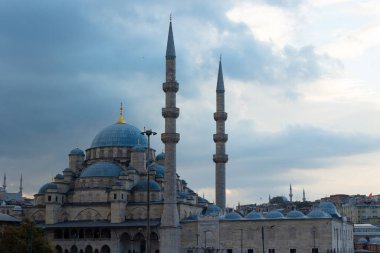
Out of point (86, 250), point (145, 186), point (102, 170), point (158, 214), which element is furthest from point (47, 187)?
point (158, 214)

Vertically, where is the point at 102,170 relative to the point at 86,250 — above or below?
above

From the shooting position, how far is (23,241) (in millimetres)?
35281

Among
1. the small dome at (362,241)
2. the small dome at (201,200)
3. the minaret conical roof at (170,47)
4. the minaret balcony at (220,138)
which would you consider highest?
the minaret conical roof at (170,47)

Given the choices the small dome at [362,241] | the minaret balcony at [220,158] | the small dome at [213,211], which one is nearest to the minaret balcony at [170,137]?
the small dome at [213,211]

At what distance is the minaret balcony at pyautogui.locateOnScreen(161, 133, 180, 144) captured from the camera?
145ft

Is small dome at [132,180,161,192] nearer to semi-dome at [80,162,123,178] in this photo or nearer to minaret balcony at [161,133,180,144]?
semi-dome at [80,162,123,178]

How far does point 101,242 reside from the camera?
152ft

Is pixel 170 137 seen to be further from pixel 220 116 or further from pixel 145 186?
pixel 220 116

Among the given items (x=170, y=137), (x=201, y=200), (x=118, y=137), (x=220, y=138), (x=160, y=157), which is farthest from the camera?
(x=201, y=200)

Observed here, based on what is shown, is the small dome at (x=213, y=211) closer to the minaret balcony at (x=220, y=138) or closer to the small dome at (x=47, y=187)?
the minaret balcony at (x=220, y=138)

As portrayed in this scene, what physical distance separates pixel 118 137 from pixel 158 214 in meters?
10.2

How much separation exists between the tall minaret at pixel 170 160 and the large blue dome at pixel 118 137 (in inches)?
343

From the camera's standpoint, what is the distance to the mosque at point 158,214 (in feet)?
141

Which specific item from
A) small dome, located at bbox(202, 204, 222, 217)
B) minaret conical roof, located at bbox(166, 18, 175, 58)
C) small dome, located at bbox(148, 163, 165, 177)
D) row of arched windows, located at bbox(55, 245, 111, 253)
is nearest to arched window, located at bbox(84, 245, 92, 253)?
row of arched windows, located at bbox(55, 245, 111, 253)
